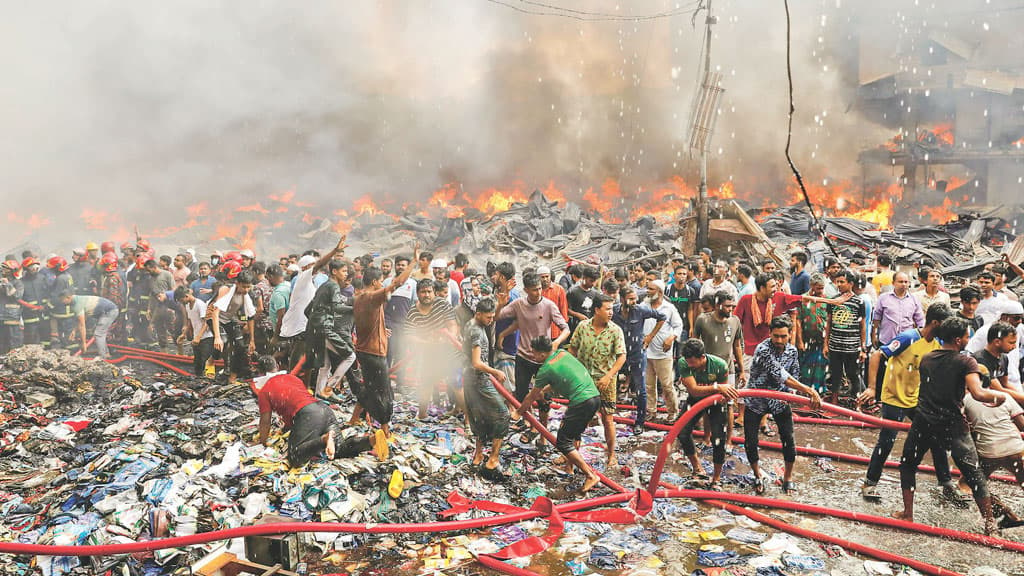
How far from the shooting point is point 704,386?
575cm

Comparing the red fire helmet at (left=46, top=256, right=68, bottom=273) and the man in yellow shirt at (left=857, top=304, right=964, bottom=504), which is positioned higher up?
the red fire helmet at (left=46, top=256, right=68, bottom=273)

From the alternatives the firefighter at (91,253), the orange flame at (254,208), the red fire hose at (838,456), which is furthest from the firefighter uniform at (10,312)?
the orange flame at (254,208)

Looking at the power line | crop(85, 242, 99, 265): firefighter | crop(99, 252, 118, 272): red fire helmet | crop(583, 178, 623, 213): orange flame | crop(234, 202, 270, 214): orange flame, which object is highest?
the power line

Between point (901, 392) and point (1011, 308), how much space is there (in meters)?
2.13

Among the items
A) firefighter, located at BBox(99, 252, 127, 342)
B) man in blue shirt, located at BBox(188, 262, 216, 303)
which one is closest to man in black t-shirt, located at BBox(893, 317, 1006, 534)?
man in blue shirt, located at BBox(188, 262, 216, 303)

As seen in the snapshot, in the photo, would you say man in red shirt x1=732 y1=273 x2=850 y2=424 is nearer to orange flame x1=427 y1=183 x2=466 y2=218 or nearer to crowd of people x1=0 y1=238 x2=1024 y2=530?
crowd of people x1=0 y1=238 x2=1024 y2=530

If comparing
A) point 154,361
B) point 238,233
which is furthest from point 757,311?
point 238,233

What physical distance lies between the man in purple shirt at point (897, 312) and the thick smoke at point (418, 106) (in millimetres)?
25480

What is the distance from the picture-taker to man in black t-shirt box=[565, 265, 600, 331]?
8.03 metres

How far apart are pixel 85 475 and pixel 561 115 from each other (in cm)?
2956

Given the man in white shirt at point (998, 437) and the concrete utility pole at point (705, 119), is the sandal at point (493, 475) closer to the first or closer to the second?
the man in white shirt at point (998, 437)

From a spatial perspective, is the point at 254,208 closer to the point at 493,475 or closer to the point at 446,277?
the point at 446,277

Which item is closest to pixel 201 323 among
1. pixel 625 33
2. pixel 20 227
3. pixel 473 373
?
pixel 473 373

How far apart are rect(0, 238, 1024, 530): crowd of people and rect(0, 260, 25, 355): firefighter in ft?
0.07
